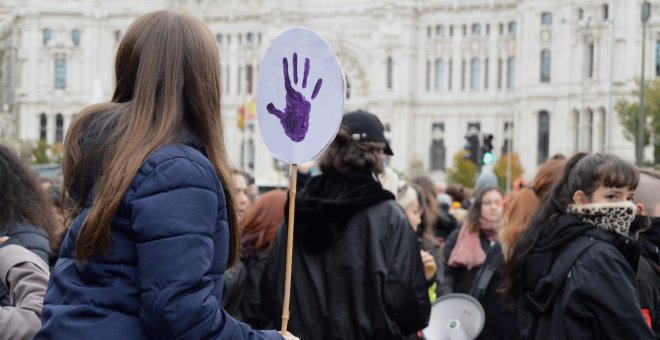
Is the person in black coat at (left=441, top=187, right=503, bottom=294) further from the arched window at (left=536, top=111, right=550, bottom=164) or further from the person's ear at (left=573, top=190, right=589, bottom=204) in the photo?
the arched window at (left=536, top=111, right=550, bottom=164)

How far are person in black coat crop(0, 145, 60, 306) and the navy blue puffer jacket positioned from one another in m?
1.99

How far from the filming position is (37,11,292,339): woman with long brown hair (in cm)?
299

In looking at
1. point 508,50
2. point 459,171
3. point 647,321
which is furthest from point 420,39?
point 647,321

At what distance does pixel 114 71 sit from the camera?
3.47 m

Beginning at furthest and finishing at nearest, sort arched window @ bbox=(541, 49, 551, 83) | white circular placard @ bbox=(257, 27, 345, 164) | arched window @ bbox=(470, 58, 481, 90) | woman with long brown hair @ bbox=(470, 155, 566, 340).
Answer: arched window @ bbox=(470, 58, 481, 90)
arched window @ bbox=(541, 49, 551, 83)
woman with long brown hair @ bbox=(470, 155, 566, 340)
white circular placard @ bbox=(257, 27, 345, 164)

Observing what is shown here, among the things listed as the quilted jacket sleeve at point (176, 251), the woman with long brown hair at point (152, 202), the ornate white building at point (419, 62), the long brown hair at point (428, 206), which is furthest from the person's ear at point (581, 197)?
the ornate white building at point (419, 62)

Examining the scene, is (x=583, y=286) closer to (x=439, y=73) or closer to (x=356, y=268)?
(x=356, y=268)

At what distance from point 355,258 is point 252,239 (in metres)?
1.96

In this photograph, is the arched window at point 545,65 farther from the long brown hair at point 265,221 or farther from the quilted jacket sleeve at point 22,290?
the quilted jacket sleeve at point 22,290

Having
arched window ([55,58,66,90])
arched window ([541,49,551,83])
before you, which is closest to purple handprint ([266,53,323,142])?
arched window ([541,49,551,83])

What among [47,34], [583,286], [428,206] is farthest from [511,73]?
[583,286]

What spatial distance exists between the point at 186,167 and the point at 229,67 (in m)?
51.6

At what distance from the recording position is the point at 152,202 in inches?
119

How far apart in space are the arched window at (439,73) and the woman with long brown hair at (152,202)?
49.0 metres
